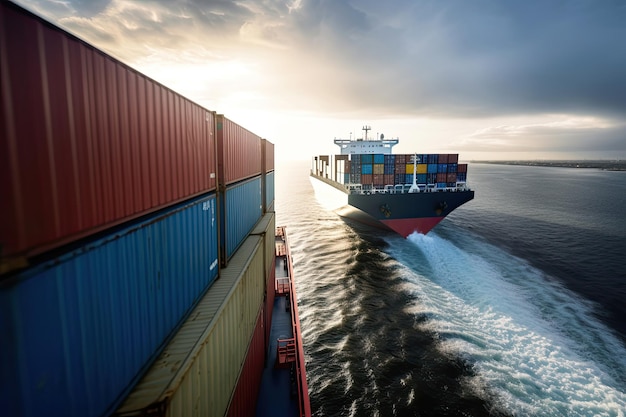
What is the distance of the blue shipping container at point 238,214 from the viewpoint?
9.13 meters

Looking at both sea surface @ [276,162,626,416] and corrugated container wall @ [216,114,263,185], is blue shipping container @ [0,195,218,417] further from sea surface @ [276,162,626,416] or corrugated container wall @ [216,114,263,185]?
sea surface @ [276,162,626,416]

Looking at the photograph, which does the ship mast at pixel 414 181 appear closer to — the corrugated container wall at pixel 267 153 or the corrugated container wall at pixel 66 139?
the corrugated container wall at pixel 267 153

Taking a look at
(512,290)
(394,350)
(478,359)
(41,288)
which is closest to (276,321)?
(394,350)

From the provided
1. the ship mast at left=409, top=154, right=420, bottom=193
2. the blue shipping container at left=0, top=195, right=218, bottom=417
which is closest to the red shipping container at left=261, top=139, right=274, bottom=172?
the blue shipping container at left=0, top=195, right=218, bottom=417

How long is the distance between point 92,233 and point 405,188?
30.6 metres

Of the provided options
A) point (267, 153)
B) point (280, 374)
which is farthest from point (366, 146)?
point (280, 374)

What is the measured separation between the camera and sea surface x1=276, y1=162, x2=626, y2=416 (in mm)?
11977

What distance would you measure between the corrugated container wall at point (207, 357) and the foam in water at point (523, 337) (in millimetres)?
10575

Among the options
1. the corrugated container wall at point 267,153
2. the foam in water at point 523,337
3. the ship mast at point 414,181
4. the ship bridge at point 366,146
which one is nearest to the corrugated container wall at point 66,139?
the corrugated container wall at point 267,153

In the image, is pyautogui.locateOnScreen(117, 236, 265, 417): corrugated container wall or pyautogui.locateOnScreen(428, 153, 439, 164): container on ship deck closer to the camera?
pyautogui.locateOnScreen(117, 236, 265, 417): corrugated container wall

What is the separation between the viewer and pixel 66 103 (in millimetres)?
3240

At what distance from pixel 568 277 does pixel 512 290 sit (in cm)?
694

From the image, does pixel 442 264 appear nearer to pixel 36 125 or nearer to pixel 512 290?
pixel 512 290

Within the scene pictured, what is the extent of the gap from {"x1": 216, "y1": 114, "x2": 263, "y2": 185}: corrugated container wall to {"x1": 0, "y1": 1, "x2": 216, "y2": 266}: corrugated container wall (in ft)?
12.6
